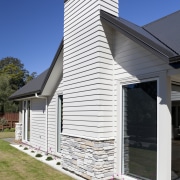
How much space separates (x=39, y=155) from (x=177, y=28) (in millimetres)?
7392

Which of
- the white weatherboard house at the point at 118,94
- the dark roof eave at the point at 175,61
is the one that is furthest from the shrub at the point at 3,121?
the dark roof eave at the point at 175,61

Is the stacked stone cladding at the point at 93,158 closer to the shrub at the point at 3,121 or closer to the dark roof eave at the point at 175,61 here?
the dark roof eave at the point at 175,61

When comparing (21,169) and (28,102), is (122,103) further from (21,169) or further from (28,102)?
(28,102)

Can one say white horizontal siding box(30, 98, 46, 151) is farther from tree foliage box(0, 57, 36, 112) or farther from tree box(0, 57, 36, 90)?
tree box(0, 57, 36, 90)

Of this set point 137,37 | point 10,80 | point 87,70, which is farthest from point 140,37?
point 10,80

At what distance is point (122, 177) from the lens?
6254mm

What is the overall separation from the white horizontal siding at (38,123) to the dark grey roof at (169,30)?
6376 mm

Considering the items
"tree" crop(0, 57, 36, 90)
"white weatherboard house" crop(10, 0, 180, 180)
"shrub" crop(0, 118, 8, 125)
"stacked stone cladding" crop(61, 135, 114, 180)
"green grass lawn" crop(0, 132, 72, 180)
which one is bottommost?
"green grass lawn" crop(0, 132, 72, 180)

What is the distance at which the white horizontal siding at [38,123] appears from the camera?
11229 millimetres

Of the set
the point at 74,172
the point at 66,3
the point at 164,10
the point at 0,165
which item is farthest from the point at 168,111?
the point at 164,10

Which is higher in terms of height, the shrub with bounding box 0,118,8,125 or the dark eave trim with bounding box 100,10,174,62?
the dark eave trim with bounding box 100,10,174,62

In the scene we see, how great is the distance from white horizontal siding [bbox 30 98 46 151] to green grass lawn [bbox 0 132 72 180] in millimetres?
1330

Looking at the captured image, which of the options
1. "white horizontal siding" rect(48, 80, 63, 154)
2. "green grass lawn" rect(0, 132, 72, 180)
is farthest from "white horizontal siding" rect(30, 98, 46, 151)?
"green grass lawn" rect(0, 132, 72, 180)

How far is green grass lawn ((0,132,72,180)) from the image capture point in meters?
6.89
